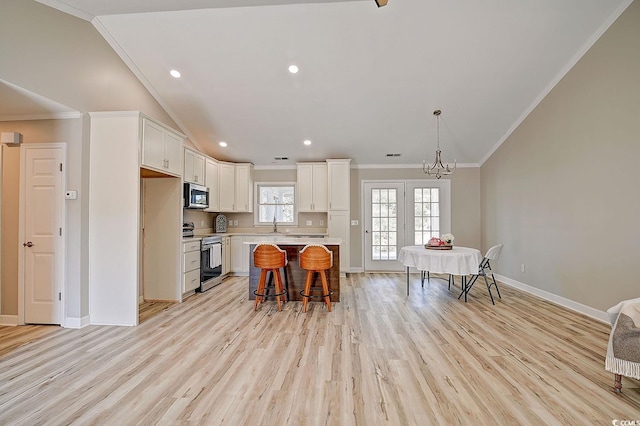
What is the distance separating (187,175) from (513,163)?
5686 millimetres

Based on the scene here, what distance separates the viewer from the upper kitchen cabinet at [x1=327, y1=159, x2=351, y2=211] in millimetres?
6324

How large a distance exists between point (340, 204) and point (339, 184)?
426 mm

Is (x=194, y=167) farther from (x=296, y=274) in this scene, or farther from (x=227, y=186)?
(x=296, y=274)

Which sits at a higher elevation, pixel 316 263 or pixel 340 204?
pixel 340 204

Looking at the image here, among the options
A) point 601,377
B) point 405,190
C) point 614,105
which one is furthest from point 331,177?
point 601,377

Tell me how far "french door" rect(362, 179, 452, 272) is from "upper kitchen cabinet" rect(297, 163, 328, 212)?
0.97 m

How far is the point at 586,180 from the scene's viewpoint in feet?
12.5

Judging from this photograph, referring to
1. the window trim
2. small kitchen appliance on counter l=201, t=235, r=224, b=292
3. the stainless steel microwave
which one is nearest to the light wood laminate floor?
small kitchen appliance on counter l=201, t=235, r=224, b=292

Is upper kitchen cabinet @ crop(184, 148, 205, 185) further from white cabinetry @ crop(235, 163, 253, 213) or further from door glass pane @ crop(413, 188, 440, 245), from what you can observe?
door glass pane @ crop(413, 188, 440, 245)

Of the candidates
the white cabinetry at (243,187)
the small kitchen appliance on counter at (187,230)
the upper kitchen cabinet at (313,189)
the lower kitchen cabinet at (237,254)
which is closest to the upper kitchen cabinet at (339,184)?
the upper kitchen cabinet at (313,189)

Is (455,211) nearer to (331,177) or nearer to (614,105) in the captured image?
(331,177)

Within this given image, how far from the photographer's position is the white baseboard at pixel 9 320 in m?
3.55

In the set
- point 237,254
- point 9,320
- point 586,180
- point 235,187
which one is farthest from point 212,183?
point 586,180

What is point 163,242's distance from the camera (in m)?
4.47
